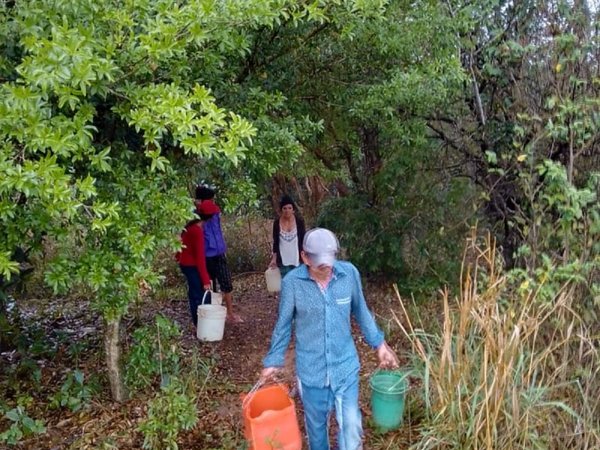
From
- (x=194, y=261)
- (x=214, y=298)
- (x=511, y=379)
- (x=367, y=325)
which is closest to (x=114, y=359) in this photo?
(x=214, y=298)

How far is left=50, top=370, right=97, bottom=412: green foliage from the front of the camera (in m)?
4.07

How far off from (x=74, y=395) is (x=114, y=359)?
0.44 m

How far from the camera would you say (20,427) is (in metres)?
3.77

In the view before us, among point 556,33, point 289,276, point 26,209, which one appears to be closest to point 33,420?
point 26,209

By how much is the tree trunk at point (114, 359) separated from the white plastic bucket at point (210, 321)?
3.42ft

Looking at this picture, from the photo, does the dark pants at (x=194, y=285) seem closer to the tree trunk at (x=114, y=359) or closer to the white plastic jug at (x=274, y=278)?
the white plastic jug at (x=274, y=278)

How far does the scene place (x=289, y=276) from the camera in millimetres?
3119

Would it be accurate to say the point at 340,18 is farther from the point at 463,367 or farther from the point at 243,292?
the point at 243,292

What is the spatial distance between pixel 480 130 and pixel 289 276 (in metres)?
2.85

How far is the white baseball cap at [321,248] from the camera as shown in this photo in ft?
9.64

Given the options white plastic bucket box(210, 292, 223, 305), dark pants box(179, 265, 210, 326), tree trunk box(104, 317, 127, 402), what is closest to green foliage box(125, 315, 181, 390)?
tree trunk box(104, 317, 127, 402)

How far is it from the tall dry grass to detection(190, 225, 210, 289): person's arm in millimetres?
2671

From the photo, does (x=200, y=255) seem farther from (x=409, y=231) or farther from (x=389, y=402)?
(x=389, y=402)

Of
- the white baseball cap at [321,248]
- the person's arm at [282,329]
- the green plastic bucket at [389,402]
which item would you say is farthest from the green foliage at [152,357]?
the white baseball cap at [321,248]
